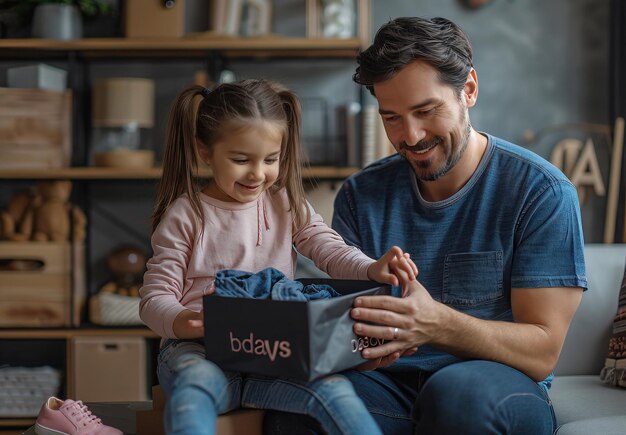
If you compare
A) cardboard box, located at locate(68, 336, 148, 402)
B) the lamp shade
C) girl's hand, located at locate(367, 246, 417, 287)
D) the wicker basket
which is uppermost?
the lamp shade

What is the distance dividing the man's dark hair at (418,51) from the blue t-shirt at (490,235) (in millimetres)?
202

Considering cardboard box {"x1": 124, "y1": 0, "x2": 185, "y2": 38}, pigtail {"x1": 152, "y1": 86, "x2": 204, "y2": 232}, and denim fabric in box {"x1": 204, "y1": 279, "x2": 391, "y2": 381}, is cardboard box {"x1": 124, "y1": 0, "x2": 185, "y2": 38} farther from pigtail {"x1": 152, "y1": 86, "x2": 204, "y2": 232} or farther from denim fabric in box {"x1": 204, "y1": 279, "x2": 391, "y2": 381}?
denim fabric in box {"x1": 204, "y1": 279, "x2": 391, "y2": 381}

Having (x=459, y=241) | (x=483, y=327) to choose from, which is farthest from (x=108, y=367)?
(x=483, y=327)

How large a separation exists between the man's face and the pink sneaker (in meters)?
0.85

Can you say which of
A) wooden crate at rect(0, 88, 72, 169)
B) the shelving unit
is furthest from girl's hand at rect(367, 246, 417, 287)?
wooden crate at rect(0, 88, 72, 169)

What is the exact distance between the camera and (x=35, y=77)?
11.2 feet

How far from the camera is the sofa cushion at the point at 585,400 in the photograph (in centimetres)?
191

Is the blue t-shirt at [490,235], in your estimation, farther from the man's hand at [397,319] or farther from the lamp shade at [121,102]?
the lamp shade at [121,102]

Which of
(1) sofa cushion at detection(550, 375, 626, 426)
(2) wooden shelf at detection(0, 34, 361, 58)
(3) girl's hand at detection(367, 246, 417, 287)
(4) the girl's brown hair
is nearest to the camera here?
(3) girl's hand at detection(367, 246, 417, 287)

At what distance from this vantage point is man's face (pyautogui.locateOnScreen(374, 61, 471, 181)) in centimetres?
178

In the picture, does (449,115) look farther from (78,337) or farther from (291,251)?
(78,337)

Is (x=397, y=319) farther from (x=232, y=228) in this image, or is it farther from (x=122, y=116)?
(x=122, y=116)

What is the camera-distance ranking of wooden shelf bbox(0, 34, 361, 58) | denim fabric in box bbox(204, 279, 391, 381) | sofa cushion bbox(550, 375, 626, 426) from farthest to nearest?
1. wooden shelf bbox(0, 34, 361, 58)
2. sofa cushion bbox(550, 375, 626, 426)
3. denim fabric in box bbox(204, 279, 391, 381)

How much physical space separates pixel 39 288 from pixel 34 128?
2.08 ft
